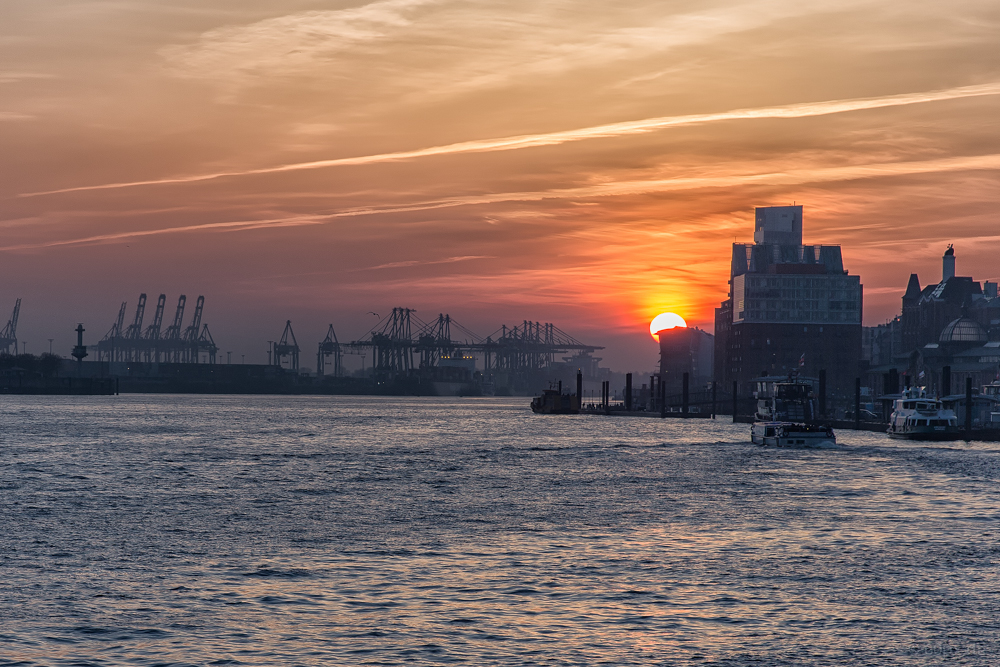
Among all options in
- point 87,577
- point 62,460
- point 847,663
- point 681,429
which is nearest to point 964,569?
point 847,663

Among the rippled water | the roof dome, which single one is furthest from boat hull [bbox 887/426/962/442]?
the roof dome

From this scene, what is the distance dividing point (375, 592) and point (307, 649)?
17.1 feet

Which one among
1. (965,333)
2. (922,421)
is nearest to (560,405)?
(965,333)

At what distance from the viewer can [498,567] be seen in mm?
27734

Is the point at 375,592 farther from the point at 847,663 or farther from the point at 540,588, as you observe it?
the point at 847,663

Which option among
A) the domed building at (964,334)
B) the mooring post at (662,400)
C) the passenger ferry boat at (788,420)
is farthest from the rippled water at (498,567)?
the domed building at (964,334)

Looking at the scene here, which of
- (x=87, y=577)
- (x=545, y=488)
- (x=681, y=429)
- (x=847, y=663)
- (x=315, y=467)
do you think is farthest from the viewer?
(x=681, y=429)

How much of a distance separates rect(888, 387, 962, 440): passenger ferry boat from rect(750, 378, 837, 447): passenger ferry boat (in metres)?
9.07

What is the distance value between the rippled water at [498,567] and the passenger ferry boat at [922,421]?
111 ft

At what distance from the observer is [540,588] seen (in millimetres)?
24906

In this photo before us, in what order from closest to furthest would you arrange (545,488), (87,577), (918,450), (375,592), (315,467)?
(375,592) < (87,577) < (545,488) < (315,467) < (918,450)

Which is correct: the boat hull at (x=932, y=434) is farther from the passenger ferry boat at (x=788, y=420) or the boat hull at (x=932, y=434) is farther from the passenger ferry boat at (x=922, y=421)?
the passenger ferry boat at (x=788, y=420)

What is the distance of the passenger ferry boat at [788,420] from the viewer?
85.6 metres

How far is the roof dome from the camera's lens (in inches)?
7151
